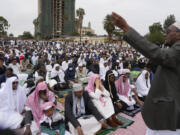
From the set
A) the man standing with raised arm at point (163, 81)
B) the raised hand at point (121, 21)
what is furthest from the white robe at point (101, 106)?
the raised hand at point (121, 21)

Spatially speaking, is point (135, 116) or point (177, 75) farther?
point (135, 116)

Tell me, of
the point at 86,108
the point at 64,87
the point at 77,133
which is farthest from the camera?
the point at 64,87

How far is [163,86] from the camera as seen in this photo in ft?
3.19

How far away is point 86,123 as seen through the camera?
2350 millimetres

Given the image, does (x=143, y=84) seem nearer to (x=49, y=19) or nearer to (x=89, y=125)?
(x=89, y=125)

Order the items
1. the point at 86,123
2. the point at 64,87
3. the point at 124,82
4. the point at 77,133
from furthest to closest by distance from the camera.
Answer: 1. the point at 64,87
2. the point at 124,82
3. the point at 86,123
4. the point at 77,133

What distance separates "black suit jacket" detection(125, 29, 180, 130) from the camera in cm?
85

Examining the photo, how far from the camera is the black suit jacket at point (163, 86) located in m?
0.85

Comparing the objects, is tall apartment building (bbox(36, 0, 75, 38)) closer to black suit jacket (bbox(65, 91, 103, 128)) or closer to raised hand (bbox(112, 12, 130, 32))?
black suit jacket (bbox(65, 91, 103, 128))

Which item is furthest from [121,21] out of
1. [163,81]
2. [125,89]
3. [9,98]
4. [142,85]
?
[142,85]

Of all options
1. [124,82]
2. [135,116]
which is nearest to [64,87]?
[124,82]

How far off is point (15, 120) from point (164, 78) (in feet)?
2.90

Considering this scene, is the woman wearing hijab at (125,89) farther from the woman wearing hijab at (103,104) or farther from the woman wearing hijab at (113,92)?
the woman wearing hijab at (103,104)

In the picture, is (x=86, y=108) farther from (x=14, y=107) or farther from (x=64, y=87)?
(x=64, y=87)
